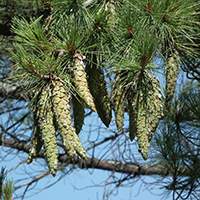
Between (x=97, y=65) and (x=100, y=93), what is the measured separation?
78 mm

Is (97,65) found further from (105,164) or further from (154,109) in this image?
(105,164)

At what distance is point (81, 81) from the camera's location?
33.8 inches

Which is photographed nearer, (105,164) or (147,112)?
(147,112)

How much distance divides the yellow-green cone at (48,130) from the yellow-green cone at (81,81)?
0.08 m

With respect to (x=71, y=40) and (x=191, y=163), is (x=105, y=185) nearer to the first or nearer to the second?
(x=191, y=163)

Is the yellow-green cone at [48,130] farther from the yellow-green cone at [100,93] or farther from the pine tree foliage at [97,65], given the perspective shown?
the yellow-green cone at [100,93]

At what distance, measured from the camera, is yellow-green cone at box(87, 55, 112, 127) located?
0.95 m

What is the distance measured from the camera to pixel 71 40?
0.89 meters

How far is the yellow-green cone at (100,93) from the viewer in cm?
95

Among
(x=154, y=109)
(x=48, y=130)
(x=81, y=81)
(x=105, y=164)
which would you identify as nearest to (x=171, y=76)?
(x=154, y=109)

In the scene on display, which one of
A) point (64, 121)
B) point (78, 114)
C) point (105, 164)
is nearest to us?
point (64, 121)

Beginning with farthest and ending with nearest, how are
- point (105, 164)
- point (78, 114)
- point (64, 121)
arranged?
1. point (105, 164)
2. point (78, 114)
3. point (64, 121)

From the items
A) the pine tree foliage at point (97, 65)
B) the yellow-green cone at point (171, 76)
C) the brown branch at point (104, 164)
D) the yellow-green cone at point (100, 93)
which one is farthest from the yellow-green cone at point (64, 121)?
the brown branch at point (104, 164)

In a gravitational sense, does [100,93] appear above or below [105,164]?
below
